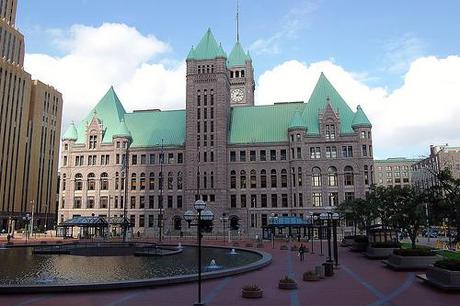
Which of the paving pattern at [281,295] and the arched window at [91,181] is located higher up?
the arched window at [91,181]

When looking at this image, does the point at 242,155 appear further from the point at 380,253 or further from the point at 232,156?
the point at 380,253

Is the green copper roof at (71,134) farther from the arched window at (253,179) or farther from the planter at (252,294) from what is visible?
the planter at (252,294)

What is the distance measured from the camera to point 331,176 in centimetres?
8825

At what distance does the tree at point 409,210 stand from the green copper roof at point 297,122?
47.5 metres

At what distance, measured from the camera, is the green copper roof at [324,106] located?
299 ft

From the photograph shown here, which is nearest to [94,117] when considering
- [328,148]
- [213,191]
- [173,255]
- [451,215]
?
[213,191]

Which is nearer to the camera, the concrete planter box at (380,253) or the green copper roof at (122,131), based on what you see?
the concrete planter box at (380,253)

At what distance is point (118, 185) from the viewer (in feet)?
318

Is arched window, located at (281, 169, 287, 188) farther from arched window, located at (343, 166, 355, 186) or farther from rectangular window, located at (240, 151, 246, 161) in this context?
arched window, located at (343, 166, 355, 186)

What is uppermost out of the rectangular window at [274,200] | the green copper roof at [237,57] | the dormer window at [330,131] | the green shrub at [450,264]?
the green copper roof at [237,57]

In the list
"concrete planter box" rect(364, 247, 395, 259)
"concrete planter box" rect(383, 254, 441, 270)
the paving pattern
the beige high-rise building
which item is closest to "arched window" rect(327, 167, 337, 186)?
"concrete planter box" rect(364, 247, 395, 259)

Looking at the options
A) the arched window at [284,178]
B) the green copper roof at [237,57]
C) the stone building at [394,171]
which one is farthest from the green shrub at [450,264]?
the stone building at [394,171]

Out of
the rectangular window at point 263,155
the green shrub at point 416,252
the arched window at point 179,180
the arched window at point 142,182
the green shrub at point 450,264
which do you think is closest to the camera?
the green shrub at point 450,264

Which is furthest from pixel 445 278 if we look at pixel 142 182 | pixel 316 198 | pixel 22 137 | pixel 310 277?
pixel 22 137
